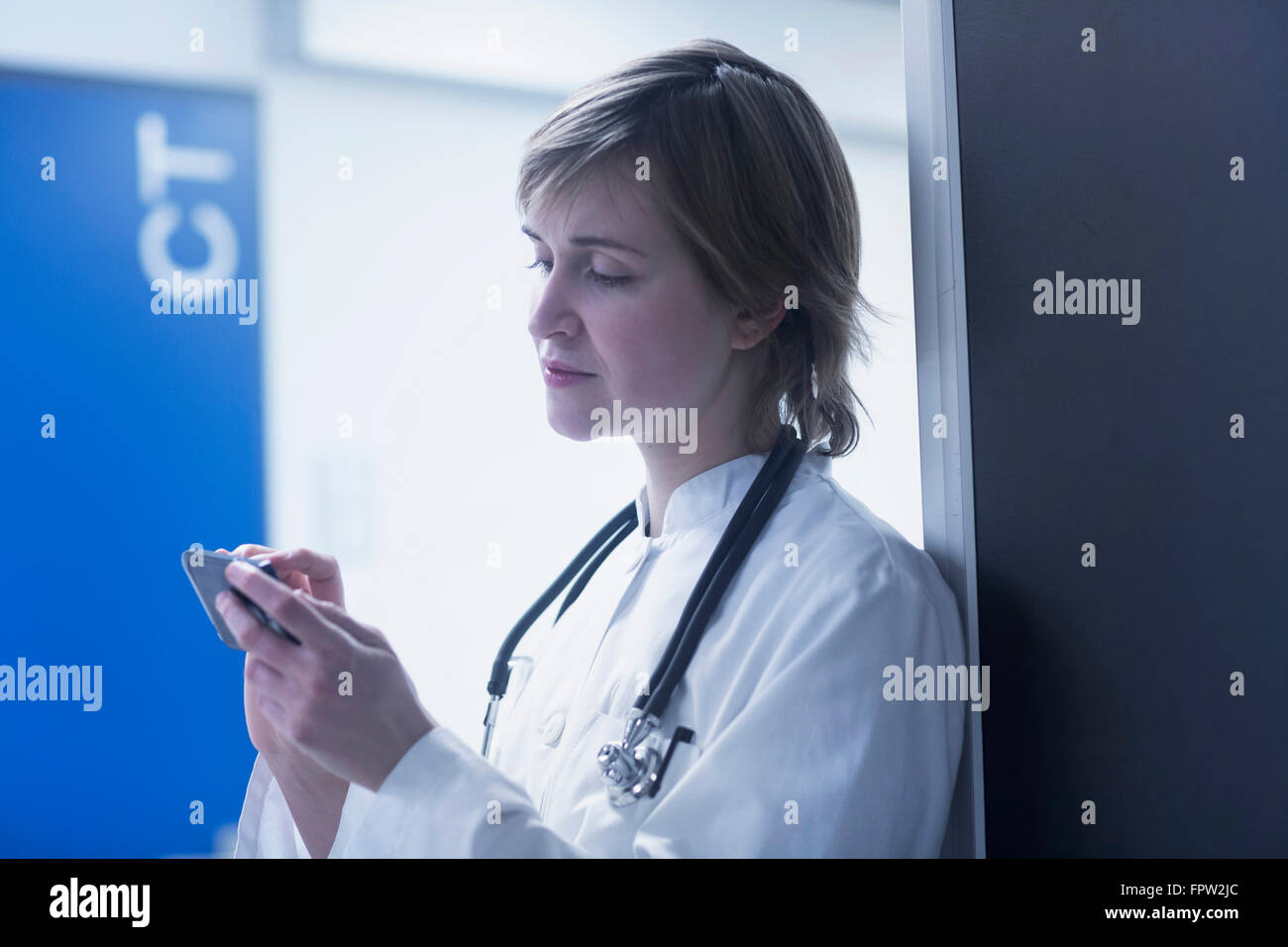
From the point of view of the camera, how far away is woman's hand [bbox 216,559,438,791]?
0.61m

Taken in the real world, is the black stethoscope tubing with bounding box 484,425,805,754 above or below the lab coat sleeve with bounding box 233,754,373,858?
above

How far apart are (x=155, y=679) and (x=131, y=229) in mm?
607

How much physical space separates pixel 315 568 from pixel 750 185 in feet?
1.88

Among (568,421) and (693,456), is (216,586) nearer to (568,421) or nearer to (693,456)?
(568,421)

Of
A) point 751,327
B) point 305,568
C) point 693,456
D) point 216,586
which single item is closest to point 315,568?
point 305,568

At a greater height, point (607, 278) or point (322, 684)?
point (607, 278)

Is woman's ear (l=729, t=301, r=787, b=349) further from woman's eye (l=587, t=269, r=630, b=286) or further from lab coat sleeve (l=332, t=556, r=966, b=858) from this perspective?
lab coat sleeve (l=332, t=556, r=966, b=858)

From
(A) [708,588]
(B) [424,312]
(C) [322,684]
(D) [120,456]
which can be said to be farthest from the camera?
(B) [424,312]

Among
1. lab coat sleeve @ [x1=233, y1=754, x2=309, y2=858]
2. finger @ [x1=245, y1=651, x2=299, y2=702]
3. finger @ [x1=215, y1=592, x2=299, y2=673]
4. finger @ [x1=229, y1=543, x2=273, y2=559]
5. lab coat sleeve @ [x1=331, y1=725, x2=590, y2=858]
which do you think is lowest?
lab coat sleeve @ [x1=233, y1=754, x2=309, y2=858]

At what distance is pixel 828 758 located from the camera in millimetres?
610

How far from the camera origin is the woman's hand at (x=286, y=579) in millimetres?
808

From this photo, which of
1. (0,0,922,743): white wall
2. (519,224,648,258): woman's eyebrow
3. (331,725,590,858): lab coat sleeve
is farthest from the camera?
(0,0,922,743): white wall

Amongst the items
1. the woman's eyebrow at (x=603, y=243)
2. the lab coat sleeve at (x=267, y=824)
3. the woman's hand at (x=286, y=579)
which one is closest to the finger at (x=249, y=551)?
the woman's hand at (x=286, y=579)

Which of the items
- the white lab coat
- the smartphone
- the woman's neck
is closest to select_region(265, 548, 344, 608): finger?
the smartphone
